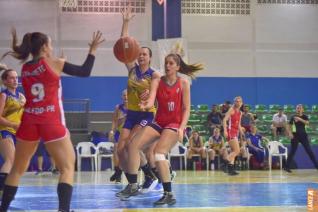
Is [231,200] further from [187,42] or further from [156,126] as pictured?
[187,42]

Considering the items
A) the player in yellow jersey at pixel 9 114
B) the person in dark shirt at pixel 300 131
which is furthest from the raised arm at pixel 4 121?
the person in dark shirt at pixel 300 131

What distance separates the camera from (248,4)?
25.0m

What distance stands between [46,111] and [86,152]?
13409 mm

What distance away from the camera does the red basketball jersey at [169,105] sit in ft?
25.1

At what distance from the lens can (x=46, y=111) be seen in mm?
5348

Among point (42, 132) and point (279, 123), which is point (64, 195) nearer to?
point (42, 132)

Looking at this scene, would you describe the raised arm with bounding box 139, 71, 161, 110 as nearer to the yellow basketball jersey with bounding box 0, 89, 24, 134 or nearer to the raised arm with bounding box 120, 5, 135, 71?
the raised arm with bounding box 120, 5, 135, 71

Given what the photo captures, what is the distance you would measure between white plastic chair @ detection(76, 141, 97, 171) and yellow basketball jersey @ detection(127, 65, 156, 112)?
10.2 m

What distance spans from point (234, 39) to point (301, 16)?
345 cm

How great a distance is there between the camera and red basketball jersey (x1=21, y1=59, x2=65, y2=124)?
5.34 m

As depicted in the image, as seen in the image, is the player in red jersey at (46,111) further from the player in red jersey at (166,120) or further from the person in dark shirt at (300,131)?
the person in dark shirt at (300,131)

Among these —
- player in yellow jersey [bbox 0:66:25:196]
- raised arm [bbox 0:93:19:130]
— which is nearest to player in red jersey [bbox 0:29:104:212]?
raised arm [bbox 0:93:19:130]

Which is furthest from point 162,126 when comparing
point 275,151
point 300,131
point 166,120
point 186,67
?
point 275,151

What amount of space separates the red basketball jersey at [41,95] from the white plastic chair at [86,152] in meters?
12.9
